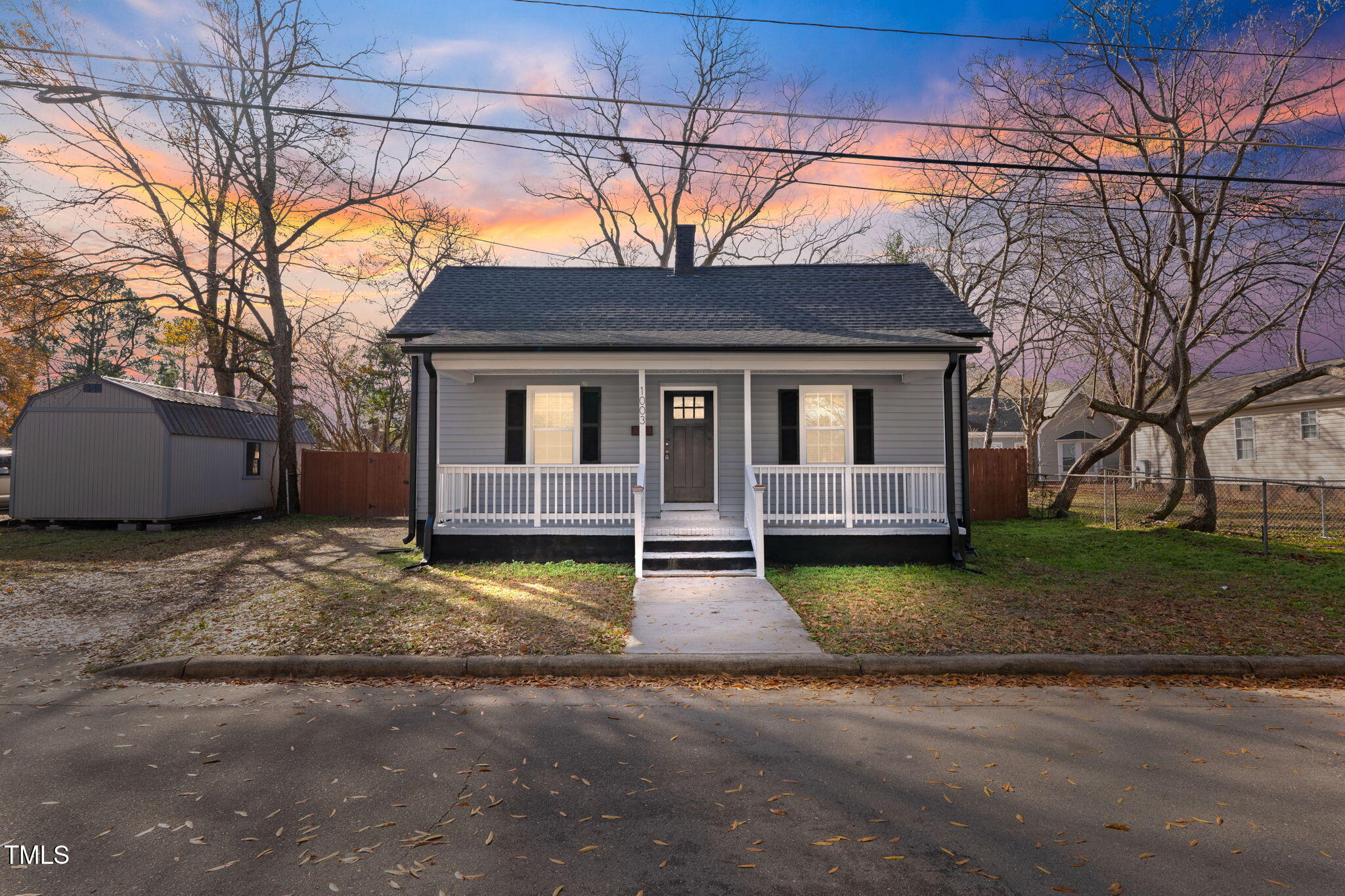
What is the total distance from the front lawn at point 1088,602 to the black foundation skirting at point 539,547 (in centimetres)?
255

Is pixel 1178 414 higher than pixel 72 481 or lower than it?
higher

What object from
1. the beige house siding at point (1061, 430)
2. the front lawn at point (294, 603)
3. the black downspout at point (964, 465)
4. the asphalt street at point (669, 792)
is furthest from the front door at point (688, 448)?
the beige house siding at point (1061, 430)

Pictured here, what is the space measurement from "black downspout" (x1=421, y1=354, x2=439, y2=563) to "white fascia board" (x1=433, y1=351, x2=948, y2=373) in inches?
9.5

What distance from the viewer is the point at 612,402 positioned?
11930 millimetres

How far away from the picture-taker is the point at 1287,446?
944 inches

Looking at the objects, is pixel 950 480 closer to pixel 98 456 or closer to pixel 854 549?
pixel 854 549

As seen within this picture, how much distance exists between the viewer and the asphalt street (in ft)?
8.96

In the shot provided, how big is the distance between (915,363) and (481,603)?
23.6 feet

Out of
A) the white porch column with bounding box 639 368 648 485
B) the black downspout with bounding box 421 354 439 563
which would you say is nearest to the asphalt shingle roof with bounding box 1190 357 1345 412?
the white porch column with bounding box 639 368 648 485

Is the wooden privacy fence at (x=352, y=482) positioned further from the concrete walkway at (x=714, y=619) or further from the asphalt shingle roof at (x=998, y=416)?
the asphalt shingle roof at (x=998, y=416)

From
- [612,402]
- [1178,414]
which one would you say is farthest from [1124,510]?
[612,402]

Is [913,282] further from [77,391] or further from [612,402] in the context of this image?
[77,391]

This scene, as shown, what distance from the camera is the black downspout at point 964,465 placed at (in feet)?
35.8

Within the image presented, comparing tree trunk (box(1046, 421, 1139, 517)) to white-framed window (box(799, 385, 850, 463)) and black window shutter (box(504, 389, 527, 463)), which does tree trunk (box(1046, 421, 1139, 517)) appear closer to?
white-framed window (box(799, 385, 850, 463))
